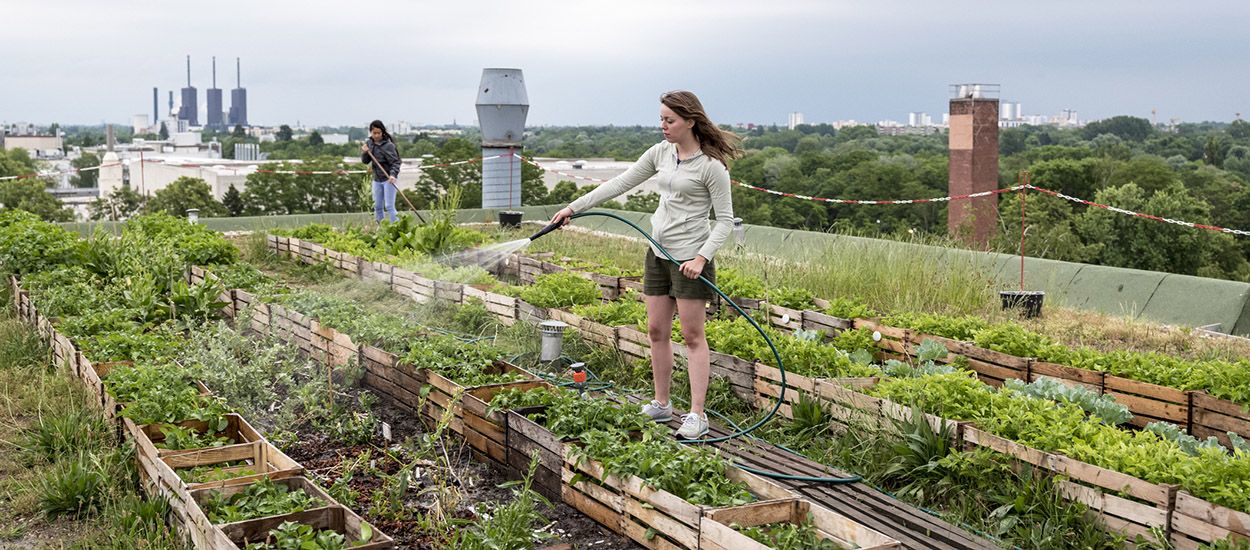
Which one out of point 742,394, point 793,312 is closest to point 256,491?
point 742,394

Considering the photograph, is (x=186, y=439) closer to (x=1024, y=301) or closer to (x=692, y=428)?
(x=692, y=428)

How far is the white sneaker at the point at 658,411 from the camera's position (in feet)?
18.2

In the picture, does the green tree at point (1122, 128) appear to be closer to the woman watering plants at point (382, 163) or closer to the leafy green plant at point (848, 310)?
the woman watering plants at point (382, 163)

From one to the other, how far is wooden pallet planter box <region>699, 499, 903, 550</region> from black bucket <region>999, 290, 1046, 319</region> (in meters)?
5.12

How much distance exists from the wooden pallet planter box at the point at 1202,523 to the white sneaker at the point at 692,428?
2.05 m

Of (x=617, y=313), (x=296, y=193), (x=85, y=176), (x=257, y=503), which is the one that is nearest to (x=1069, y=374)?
(x=617, y=313)

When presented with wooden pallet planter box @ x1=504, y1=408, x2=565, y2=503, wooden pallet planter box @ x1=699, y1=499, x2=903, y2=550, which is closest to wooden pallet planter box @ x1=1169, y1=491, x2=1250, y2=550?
wooden pallet planter box @ x1=699, y1=499, x2=903, y2=550

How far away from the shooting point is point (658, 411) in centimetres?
555

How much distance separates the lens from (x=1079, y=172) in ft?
172

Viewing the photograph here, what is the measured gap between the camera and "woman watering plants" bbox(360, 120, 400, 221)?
1297 cm

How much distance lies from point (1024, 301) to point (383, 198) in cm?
751

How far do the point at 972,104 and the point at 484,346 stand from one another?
42.0m

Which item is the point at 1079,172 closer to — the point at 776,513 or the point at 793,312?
the point at 793,312

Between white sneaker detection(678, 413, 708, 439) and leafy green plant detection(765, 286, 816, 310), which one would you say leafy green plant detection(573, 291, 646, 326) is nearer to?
leafy green plant detection(765, 286, 816, 310)
